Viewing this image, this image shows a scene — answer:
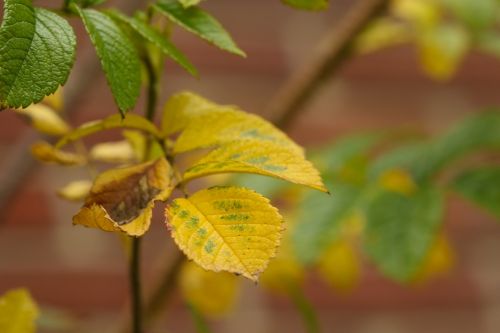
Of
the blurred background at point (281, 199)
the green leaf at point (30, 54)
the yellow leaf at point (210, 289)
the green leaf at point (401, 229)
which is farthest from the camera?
the blurred background at point (281, 199)

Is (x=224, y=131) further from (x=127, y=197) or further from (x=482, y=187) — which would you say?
(x=482, y=187)

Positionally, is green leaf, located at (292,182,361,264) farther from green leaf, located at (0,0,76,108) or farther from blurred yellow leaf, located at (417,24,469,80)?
green leaf, located at (0,0,76,108)

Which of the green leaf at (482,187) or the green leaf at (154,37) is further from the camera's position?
the green leaf at (482,187)

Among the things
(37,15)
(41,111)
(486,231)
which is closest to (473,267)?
(486,231)

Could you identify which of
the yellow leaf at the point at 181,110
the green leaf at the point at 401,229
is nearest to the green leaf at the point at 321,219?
the green leaf at the point at 401,229

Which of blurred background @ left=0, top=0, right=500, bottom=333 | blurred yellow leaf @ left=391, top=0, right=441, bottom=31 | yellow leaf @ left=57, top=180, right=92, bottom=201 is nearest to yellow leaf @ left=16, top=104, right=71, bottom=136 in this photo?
yellow leaf @ left=57, top=180, right=92, bottom=201

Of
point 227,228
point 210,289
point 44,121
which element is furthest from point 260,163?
point 210,289

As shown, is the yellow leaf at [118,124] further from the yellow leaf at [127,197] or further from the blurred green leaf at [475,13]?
the blurred green leaf at [475,13]
